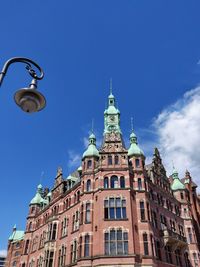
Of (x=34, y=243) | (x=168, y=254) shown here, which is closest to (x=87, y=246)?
(x=168, y=254)

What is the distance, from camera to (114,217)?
123ft

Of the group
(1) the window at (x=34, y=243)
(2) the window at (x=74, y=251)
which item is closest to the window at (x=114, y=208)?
(2) the window at (x=74, y=251)

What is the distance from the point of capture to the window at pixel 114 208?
37438 millimetres

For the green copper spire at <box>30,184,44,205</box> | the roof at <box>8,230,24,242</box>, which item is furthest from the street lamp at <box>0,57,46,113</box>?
the roof at <box>8,230,24,242</box>

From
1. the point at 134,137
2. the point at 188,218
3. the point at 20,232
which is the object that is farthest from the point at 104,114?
the point at 20,232

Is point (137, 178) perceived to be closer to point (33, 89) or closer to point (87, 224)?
point (87, 224)

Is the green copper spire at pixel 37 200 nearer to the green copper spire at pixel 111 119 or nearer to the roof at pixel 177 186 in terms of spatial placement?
the green copper spire at pixel 111 119

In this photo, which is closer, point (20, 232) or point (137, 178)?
point (137, 178)

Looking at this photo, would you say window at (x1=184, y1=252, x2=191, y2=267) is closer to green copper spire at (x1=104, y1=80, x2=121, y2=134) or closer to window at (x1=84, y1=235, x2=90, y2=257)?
window at (x1=84, y1=235, x2=90, y2=257)

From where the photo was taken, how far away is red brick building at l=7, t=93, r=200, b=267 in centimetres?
3559

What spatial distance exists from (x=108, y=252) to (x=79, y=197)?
12040 mm

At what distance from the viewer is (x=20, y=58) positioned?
9.33 metres

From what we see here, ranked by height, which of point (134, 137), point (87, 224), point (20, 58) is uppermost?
point (134, 137)

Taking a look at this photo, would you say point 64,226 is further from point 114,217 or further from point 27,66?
point 27,66
